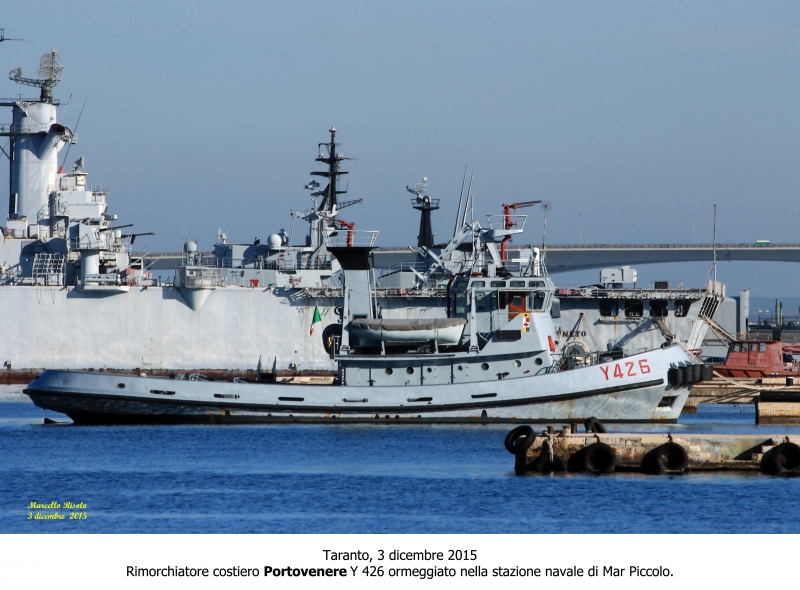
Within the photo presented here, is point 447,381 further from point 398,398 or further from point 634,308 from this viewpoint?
point 634,308

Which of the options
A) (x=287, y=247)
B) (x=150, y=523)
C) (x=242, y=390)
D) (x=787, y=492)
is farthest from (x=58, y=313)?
(x=787, y=492)

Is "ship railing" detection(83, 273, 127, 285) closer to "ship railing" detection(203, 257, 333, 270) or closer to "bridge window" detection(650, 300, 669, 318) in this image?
"ship railing" detection(203, 257, 333, 270)

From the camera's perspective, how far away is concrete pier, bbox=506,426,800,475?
2591 centimetres

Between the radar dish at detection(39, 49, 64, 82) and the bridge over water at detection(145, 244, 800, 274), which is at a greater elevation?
the radar dish at detection(39, 49, 64, 82)

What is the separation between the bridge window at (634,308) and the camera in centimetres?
5500

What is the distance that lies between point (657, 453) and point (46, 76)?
49.4 m

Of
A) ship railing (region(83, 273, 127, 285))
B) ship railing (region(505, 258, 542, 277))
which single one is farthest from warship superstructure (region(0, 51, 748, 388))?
ship railing (region(505, 258, 542, 277))

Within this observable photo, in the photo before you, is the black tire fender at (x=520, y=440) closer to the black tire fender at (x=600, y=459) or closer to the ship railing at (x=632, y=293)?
the black tire fender at (x=600, y=459)

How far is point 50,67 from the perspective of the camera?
6575 cm

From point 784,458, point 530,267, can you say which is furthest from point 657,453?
point 530,267

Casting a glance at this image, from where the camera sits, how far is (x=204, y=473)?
27047 mm

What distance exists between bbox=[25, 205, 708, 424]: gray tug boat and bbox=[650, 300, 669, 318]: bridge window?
18.7m

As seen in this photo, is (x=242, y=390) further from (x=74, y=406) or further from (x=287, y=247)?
(x=287, y=247)

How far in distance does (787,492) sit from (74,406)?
72.9 feet
